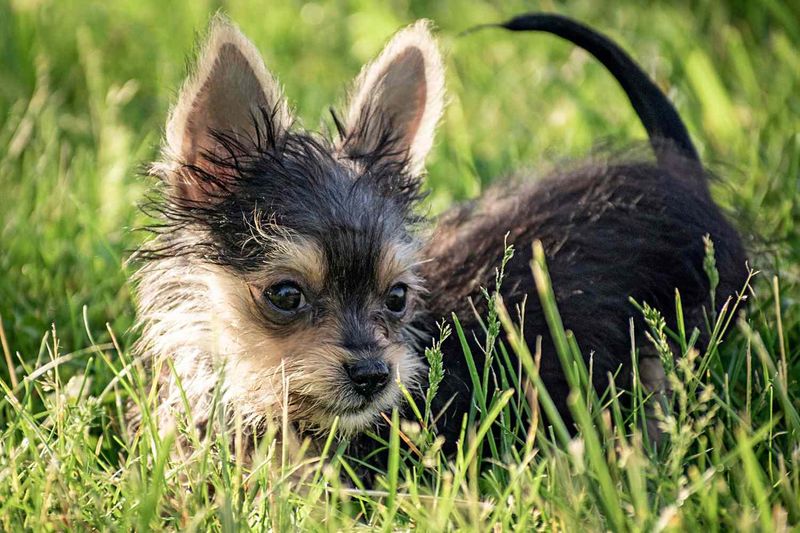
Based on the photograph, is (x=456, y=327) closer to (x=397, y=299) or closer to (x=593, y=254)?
(x=397, y=299)

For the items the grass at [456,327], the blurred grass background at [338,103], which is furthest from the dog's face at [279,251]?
the blurred grass background at [338,103]

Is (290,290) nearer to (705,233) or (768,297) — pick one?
(705,233)

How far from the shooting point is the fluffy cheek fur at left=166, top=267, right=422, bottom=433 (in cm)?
373

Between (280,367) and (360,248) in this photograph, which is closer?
(280,367)

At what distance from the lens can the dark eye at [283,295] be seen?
3.88m

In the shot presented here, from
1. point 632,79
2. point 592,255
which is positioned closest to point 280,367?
point 592,255

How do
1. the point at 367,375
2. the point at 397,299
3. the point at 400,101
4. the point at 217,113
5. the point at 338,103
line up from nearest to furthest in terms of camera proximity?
the point at 367,375
the point at 217,113
the point at 397,299
the point at 400,101
the point at 338,103

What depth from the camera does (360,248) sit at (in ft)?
12.9

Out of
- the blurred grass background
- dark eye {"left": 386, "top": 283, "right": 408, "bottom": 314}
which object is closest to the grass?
the blurred grass background

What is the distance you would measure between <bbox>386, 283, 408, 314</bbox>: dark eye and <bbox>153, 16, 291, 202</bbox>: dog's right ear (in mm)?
738

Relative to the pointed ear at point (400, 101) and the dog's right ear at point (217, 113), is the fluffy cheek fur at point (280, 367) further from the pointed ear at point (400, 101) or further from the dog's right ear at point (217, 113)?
the pointed ear at point (400, 101)

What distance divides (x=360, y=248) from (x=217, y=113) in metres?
0.75

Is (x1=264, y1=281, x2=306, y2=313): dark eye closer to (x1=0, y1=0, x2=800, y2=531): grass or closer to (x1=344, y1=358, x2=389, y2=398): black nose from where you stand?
(x1=344, y1=358, x2=389, y2=398): black nose

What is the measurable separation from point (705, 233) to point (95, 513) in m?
2.72
